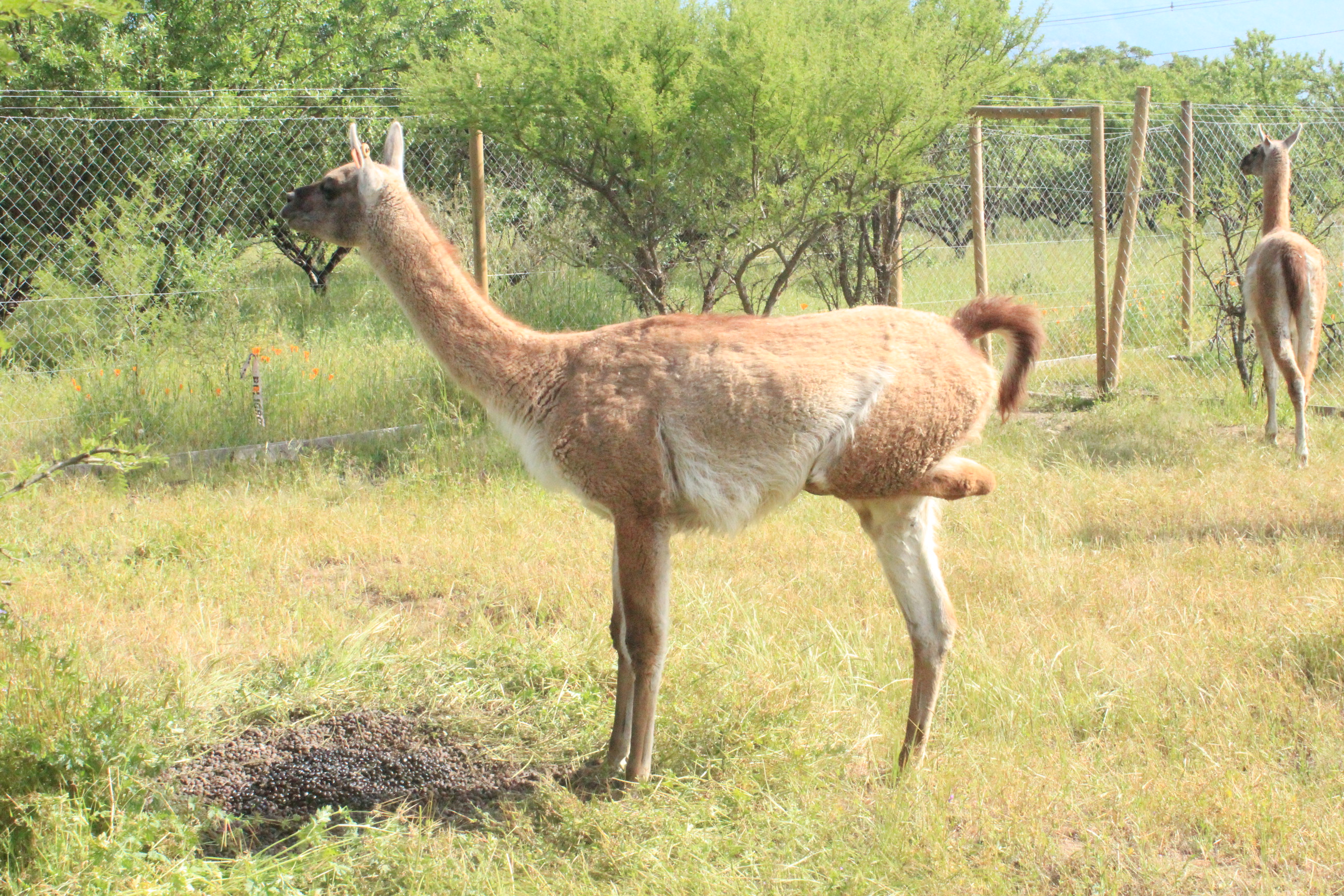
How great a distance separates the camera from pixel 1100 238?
973 centimetres

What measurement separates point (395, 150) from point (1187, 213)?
26.1 ft

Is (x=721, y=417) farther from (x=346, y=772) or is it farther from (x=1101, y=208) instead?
(x=1101, y=208)

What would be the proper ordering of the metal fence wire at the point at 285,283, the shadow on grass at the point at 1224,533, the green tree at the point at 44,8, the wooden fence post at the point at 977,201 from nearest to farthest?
the green tree at the point at 44,8
the shadow on grass at the point at 1224,533
the metal fence wire at the point at 285,283
the wooden fence post at the point at 977,201

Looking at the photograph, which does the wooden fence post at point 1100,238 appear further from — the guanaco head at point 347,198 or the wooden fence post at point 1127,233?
the guanaco head at point 347,198

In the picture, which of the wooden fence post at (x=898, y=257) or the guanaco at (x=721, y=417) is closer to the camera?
the guanaco at (x=721, y=417)

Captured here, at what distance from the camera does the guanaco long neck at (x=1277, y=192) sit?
863cm

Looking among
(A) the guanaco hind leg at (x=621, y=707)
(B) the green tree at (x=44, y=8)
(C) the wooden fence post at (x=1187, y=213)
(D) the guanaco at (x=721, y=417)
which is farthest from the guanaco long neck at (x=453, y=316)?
(C) the wooden fence post at (x=1187, y=213)

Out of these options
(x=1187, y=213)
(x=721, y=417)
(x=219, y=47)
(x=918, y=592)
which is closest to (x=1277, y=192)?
(x=1187, y=213)

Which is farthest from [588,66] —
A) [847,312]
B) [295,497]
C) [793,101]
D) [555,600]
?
[847,312]

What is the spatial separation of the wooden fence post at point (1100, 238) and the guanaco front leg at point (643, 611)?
7090 mm

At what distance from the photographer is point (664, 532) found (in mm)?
3746

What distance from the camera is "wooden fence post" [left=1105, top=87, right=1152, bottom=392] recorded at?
9.51m

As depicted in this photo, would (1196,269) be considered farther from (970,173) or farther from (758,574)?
(758,574)

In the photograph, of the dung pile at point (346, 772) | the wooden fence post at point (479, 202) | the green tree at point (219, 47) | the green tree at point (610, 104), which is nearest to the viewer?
the dung pile at point (346, 772)
